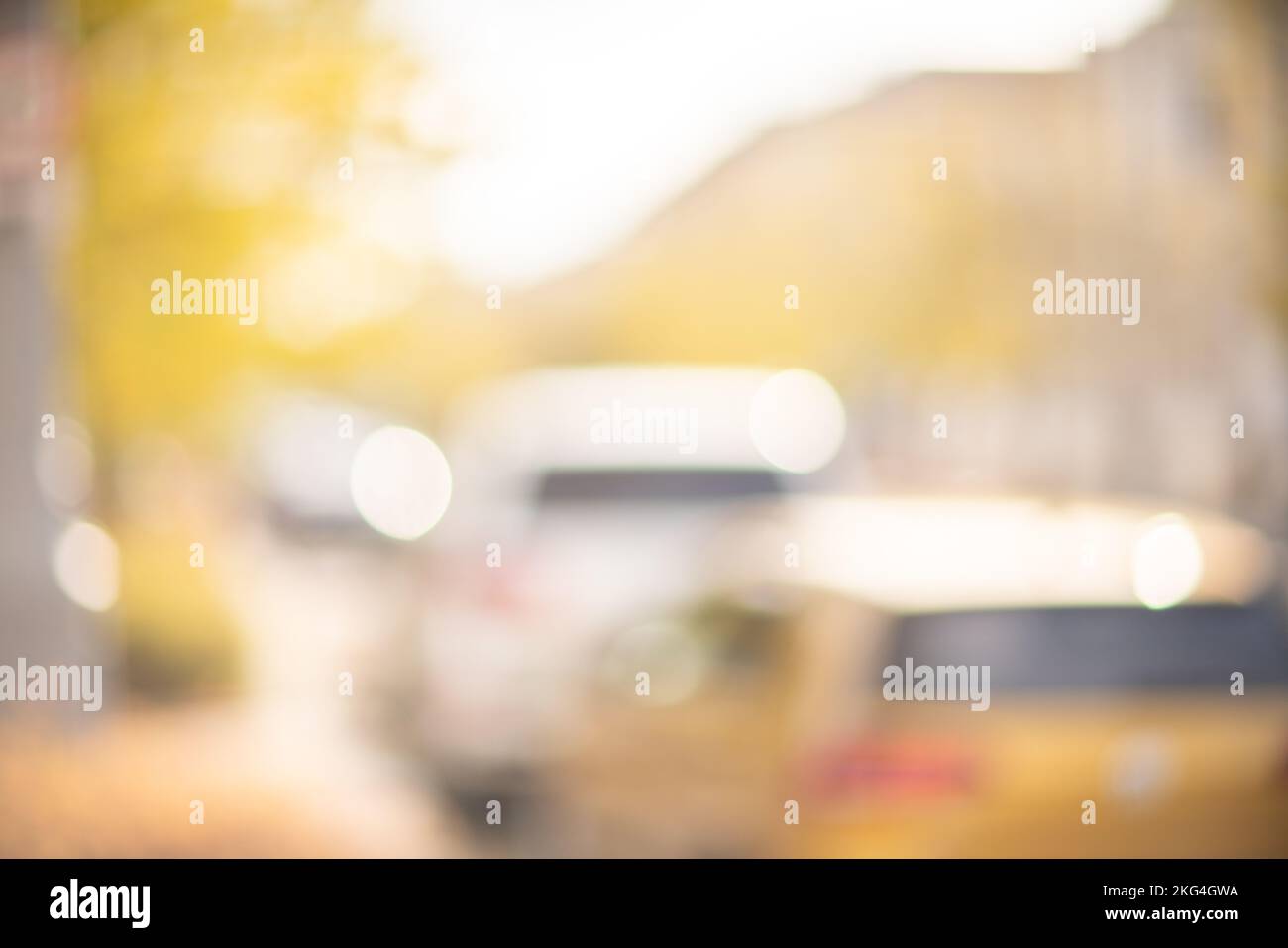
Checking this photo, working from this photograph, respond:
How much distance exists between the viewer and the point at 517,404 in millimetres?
6977

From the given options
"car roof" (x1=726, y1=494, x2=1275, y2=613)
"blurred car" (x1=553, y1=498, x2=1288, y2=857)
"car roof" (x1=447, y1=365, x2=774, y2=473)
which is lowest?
"blurred car" (x1=553, y1=498, x2=1288, y2=857)

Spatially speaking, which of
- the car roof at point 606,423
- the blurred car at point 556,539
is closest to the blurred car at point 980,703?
the blurred car at point 556,539

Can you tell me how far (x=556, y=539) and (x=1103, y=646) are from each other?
10.4ft

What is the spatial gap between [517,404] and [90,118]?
2987mm

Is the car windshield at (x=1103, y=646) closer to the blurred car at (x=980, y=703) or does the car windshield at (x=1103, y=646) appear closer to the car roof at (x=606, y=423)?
the blurred car at (x=980, y=703)

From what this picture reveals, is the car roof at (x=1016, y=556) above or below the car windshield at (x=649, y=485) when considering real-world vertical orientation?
A: below

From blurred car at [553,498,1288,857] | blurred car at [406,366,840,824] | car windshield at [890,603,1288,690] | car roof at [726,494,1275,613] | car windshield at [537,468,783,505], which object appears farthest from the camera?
car windshield at [537,468,783,505]

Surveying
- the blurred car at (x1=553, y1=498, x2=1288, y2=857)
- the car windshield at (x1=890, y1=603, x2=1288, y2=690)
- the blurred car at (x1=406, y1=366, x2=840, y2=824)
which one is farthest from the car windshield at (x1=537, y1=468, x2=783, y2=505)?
the car windshield at (x1=890, y1=603, x2=1288, y2=690)

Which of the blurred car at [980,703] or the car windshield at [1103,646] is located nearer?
the blurred car at [980,703]

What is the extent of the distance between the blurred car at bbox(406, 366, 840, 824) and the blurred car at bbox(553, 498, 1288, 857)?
1.21 metres

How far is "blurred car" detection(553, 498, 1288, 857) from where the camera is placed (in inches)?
125

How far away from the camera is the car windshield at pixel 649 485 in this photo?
606 cm

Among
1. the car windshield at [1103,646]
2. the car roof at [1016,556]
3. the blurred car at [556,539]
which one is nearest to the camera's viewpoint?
the car windshield at [1103,646]

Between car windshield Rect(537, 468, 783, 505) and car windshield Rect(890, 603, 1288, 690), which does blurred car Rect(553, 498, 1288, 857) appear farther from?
car windshield Rect(537, 468, 783, 505)
